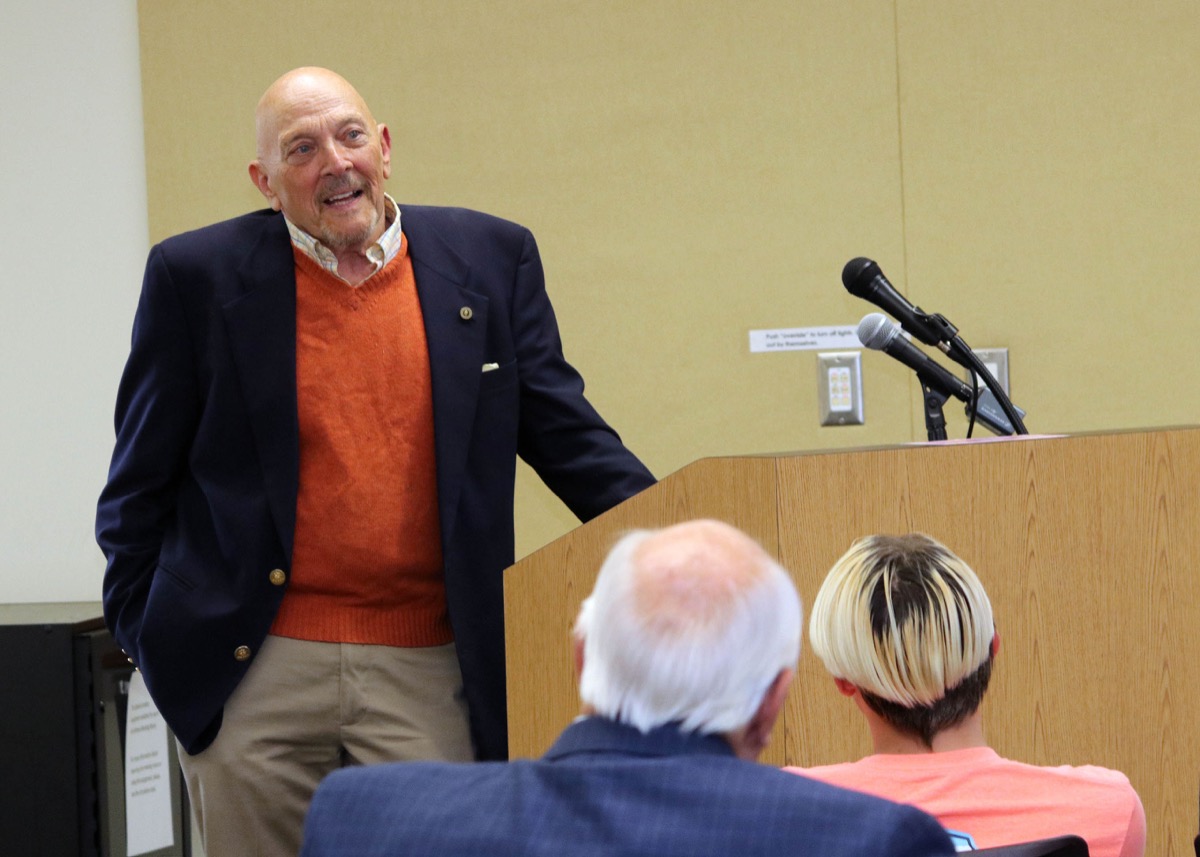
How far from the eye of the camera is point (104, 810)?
380 cm

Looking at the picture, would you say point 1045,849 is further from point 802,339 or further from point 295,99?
point 802,339

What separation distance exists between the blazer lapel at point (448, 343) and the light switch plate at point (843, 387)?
1991mm

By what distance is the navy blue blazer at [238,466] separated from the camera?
2.21 metres

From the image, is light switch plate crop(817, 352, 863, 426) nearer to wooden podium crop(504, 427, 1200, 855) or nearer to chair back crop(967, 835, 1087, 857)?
wooden podium crop(504, 427, 1200, 855)

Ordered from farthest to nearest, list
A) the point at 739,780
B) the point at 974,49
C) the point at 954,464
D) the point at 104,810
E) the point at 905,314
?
the point at 974,49 → the point at 104,810 → the point at 905,314 → the point at 954,464 → the point at 739,780

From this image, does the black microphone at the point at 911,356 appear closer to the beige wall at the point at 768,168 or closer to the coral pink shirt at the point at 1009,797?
the coral pink shirt at the point at 1009,797

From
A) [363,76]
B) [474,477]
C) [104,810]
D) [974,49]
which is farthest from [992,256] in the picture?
[104,810]

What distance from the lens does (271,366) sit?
2234mm

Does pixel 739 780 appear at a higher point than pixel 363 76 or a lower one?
lower

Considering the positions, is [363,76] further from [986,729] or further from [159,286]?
[986,729]

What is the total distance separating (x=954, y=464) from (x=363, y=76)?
2875 millimetres

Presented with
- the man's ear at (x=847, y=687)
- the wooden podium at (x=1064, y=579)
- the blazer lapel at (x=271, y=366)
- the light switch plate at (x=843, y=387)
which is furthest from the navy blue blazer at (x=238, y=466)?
the light switch plate at (x=843, y=387)

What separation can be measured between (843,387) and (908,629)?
2.70 m

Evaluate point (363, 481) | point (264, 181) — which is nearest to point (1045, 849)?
point (363, 481)
